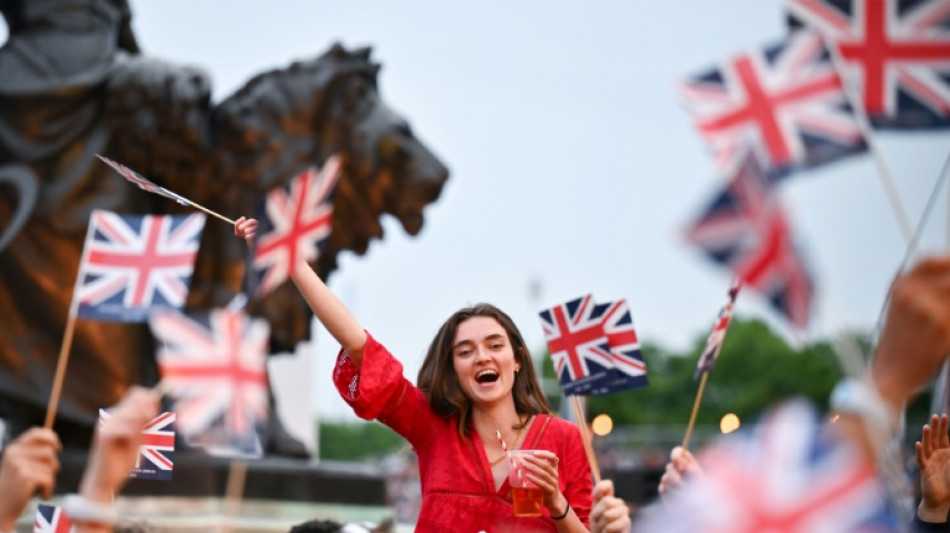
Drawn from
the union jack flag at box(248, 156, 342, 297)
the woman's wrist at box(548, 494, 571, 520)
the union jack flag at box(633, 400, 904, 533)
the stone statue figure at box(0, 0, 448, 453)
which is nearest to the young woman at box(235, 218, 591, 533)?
the woman's wrist at box(548, 494, 571, 520)

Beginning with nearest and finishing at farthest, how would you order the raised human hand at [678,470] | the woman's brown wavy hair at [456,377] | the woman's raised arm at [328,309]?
the raised human hand at [678,470], the woman's raised arm at [328,309], the woman's brown wavy hair at [456,377]

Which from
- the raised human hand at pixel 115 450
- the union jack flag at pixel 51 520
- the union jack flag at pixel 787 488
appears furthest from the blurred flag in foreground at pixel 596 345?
the union jack flag at pixel 787 488

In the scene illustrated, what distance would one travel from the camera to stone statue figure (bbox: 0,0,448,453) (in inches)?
344

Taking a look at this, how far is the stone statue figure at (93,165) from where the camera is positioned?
8.73 metres

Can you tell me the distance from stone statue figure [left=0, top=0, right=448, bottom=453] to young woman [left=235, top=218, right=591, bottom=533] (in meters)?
5.60

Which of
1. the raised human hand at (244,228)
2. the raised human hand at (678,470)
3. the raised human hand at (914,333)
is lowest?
the raised human hand at (678,470)

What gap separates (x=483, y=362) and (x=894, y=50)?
1495 mm

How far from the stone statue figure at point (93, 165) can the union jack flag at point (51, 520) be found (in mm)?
5281

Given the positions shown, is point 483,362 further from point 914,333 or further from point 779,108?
point 914,333

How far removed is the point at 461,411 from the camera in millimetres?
3627

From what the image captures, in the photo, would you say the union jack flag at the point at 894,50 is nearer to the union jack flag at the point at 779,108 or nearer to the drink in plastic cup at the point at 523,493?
the union jack flag at the point at 779,108

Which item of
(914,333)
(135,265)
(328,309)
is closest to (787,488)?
(914,333)

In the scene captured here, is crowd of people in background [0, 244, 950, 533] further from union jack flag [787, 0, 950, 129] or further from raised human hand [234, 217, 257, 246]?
union jack flag [787, 0, 950, 129]

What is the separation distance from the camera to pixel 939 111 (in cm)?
246
